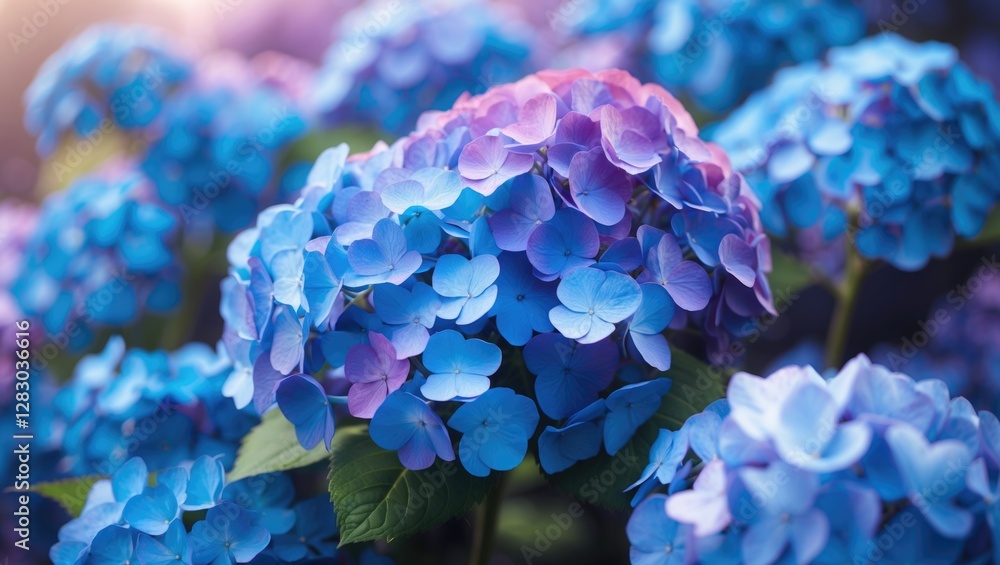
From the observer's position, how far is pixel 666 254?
780 mm

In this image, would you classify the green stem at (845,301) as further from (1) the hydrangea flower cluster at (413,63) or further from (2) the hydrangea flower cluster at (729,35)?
(1) the hydrangea flower cluster at (413,63)

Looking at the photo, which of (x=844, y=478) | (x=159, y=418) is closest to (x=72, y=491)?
(x=159, y=418)

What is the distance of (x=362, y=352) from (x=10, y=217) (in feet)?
3.77

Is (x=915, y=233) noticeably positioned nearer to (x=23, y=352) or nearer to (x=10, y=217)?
(x=23, y=352)

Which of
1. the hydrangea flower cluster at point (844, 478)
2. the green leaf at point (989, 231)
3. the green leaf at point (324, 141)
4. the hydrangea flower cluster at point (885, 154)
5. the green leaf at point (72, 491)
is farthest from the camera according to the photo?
the green leaf at point (324, 141)

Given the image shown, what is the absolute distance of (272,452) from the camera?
865 millimetres

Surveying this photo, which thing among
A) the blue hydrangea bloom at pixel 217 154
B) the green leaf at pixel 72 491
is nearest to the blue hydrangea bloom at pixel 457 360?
the green leaf at pixel 72 491

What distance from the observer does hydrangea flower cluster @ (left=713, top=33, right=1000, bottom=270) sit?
1.06 m

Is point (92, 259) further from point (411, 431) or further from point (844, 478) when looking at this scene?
point (844, 478)

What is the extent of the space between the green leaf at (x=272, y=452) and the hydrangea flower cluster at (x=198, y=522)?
0.09ft

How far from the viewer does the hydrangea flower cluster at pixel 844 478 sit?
561 millimetres

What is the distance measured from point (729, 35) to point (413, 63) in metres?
0.56

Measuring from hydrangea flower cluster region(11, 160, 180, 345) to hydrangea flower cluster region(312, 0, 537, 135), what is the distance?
0.38 meters

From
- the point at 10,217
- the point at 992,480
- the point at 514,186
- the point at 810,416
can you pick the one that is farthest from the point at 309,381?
the point at 10,217
